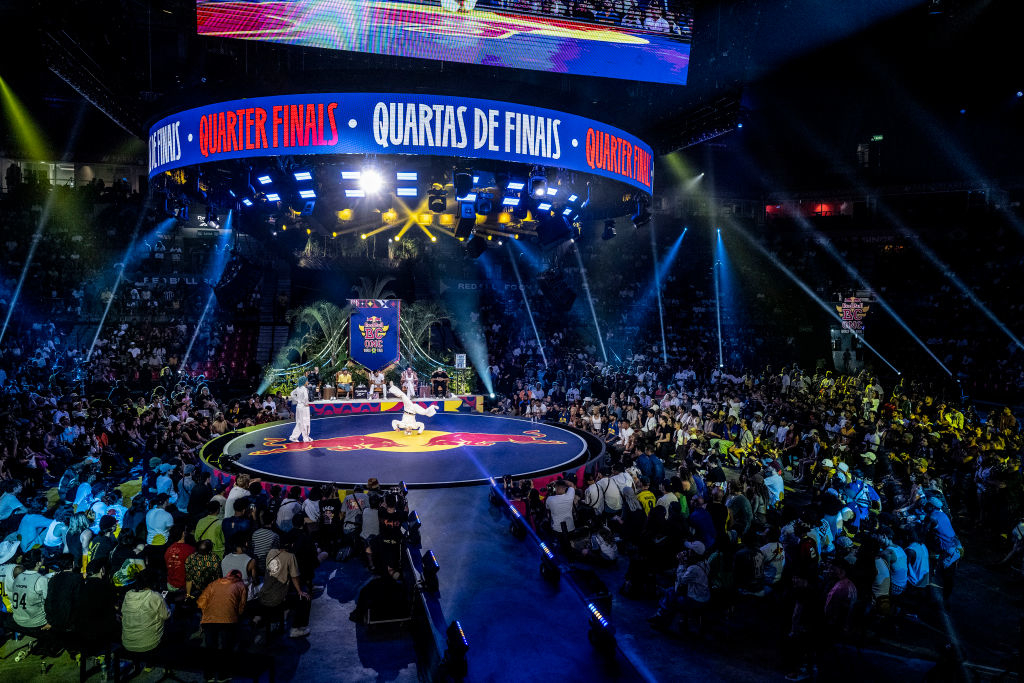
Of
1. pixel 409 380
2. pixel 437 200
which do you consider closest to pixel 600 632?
pixel 437 200

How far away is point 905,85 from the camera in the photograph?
2320 cm

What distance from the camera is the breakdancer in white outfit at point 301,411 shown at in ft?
42.7

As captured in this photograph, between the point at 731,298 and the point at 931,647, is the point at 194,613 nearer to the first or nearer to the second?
the point at 931,647

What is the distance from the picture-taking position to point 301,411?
13.2m

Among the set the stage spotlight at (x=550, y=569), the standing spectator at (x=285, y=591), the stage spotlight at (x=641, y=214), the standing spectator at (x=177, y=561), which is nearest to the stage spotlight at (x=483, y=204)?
the stage spotlight at (x=641, y=214)

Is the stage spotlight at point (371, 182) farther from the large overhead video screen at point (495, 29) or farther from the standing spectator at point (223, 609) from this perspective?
the standing spectator at point (223, 609)

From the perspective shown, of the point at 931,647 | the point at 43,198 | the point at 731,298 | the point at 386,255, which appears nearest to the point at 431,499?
the point at 931,647

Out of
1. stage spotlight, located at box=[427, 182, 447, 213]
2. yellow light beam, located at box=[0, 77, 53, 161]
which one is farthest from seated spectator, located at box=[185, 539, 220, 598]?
yellow light beam, located at box=[0, 77, 53, 161]

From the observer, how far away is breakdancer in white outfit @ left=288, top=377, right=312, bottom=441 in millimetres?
13008

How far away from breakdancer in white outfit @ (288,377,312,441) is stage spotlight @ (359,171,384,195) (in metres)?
4.34

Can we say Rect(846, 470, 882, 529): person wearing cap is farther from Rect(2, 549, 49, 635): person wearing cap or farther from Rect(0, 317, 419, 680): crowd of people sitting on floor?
Rect(2, 549, 49, 635): person wearing cap

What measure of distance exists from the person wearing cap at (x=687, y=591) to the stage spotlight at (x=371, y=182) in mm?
8373

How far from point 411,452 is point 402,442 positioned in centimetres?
113

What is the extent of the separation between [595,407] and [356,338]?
8.83 meters
